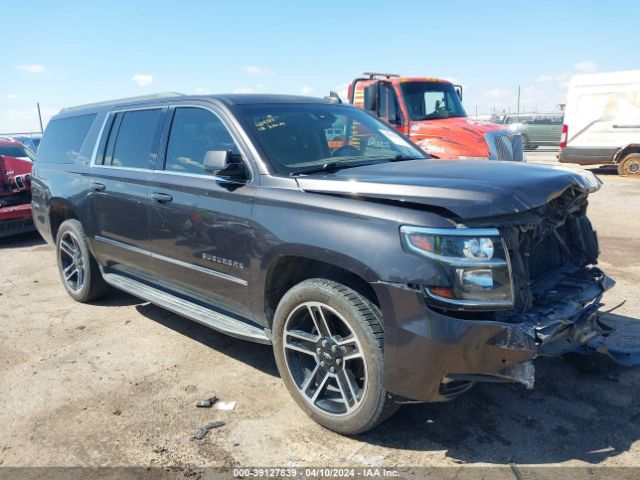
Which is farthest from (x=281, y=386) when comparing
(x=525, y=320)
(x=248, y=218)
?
(x=525, y=320)

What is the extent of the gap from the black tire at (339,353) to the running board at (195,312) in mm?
280

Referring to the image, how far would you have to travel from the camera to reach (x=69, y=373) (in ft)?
13.4

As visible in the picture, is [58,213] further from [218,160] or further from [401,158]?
[401,158]

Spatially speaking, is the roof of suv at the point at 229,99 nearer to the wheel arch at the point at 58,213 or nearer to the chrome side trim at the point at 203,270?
the wheel arch at the point at 58,213

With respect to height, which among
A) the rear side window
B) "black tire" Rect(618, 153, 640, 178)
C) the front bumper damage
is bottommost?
"black tire" Rect(618, 153, 640, 178)

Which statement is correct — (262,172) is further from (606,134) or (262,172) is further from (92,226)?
(606,134)

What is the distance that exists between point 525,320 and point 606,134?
48.4 feet

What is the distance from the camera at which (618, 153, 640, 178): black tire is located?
1499cm

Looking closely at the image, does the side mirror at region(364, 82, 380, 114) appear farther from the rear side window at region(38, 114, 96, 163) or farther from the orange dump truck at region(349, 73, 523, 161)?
the rear side window at region(38, 114, 96, 163)

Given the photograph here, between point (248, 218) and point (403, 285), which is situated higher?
point (248, 218)

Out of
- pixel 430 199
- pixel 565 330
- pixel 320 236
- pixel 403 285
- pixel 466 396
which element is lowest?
pixel 466 396

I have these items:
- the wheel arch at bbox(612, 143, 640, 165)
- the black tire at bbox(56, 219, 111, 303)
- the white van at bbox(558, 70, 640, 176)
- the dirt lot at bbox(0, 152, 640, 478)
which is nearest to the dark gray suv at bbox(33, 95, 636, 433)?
the dirt lot at bbox(0, 152, 640, 478)

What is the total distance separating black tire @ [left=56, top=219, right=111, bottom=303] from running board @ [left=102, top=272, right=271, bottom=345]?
20.0 inches

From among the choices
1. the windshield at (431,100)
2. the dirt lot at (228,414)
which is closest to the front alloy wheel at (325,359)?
the dirt lot at (228,414)
